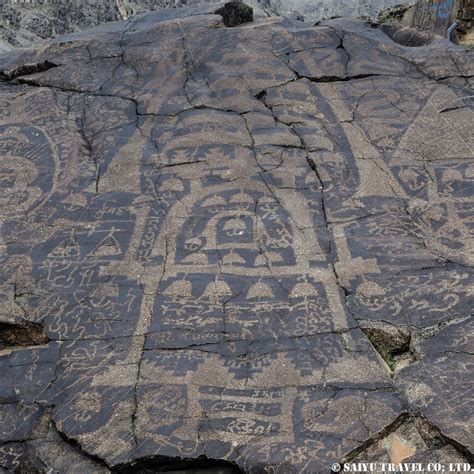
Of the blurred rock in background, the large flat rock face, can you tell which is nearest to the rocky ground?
the blurred rock in background

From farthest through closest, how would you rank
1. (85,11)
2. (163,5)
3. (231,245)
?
(163,5) < (85,11) < (231,245)

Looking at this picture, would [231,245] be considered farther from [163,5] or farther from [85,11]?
[163,5]

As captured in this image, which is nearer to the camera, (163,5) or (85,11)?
(85,11)

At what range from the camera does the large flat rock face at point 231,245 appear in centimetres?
285

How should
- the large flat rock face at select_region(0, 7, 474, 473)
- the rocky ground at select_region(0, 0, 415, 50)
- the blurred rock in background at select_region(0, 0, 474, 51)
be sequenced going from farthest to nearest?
the rocky ground at select_region(0, 0, 415, 50) → the blurred rock in background at select_region(0, 0, 474, 51) → the large flat rock face at select_region(0, 7, 474, 473)

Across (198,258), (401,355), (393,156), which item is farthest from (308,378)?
(393,156)

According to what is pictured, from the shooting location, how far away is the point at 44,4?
7113 millimetres

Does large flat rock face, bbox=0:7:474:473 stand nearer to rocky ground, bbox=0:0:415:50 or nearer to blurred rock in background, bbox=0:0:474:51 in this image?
blurred rock in background, bbox=0:0:474:51

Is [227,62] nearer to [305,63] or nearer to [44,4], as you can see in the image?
[305,63]

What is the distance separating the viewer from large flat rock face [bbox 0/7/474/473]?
2.85m

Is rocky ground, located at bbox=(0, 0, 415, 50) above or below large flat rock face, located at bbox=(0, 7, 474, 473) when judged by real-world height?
below

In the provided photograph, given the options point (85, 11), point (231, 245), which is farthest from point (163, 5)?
point (231, 245)

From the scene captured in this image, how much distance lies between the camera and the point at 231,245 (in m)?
3.59

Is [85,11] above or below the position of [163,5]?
above
